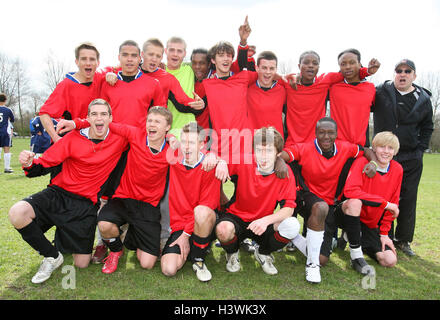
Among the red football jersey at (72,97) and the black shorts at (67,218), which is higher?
the red football jersey at (72,97)

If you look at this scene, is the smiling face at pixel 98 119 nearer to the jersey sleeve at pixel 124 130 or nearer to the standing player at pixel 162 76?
the jersey sleeve at pixel 124 130

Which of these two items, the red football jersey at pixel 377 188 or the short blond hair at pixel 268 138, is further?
the red football jersey at pixel 377 188

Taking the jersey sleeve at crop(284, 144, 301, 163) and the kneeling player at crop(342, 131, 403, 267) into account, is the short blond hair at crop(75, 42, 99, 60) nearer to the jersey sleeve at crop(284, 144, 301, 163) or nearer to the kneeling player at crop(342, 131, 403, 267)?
the jersey sleeve at crop(284, 144, 301, 163)

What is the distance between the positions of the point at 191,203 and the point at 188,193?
0.14 meters

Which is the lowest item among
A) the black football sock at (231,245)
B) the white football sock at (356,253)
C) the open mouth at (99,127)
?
the white football sock at (356,253)

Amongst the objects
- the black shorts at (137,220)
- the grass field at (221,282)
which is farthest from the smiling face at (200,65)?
the grass field at (221,282)

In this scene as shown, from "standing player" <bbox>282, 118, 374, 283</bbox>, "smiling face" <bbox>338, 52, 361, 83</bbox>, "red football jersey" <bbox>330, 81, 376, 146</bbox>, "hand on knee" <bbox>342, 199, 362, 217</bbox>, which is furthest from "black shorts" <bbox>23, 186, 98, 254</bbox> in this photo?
"smiling face" <bbox>338, 52, 361, 83</bbox>

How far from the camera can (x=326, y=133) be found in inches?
154

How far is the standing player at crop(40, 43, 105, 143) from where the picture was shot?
3.94 meters

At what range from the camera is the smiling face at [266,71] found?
173 inches

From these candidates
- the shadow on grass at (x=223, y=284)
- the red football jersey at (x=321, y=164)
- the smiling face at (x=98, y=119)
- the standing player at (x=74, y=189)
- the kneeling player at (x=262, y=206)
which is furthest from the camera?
the red football jersey at (x=321, y=164)

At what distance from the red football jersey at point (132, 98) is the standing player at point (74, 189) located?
226 millimetres

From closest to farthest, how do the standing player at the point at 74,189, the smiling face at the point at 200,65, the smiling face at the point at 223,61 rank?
the standing player at the point at 74,189 → the smiling face at the point at 223,61 → the smiling face at the point at 200,65
